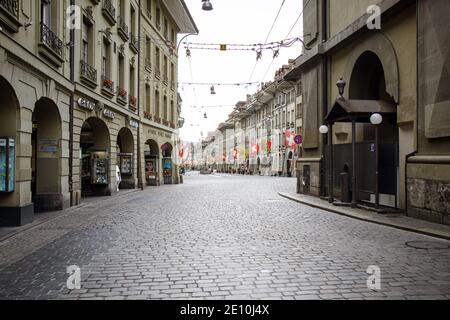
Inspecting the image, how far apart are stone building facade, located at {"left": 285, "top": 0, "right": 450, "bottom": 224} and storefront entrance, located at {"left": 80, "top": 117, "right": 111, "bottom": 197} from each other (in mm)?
9489

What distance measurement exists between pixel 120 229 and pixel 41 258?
10.1 feet

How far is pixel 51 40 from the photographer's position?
43.5 ft

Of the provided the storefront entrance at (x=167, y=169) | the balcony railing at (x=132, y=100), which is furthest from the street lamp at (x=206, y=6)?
the storefront entrance at (x=167, y=169)

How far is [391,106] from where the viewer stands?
513 inches

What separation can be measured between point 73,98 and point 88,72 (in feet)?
7.58

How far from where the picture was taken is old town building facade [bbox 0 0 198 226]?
1059cm

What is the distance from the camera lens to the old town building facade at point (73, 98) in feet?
34.8

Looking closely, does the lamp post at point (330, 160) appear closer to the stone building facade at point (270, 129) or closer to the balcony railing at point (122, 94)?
the balcony railing at point (122, 94)

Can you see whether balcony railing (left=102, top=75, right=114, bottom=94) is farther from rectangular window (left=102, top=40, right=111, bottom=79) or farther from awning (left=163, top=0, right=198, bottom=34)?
awning (left=163, top=0, right=198, bottom=34)

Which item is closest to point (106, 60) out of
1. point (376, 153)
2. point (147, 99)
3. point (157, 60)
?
point (147, 99)

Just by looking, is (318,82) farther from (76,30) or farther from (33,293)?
(33,293)

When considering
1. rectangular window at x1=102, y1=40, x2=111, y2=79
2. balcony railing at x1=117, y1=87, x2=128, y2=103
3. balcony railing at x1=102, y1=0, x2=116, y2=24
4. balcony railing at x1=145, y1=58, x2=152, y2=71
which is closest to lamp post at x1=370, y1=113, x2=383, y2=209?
balcony railing at x1=102, y1=0, x2=116, y2=24

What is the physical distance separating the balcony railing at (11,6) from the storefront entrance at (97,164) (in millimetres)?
9494

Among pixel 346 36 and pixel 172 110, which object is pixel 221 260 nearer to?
pixel 346 36
